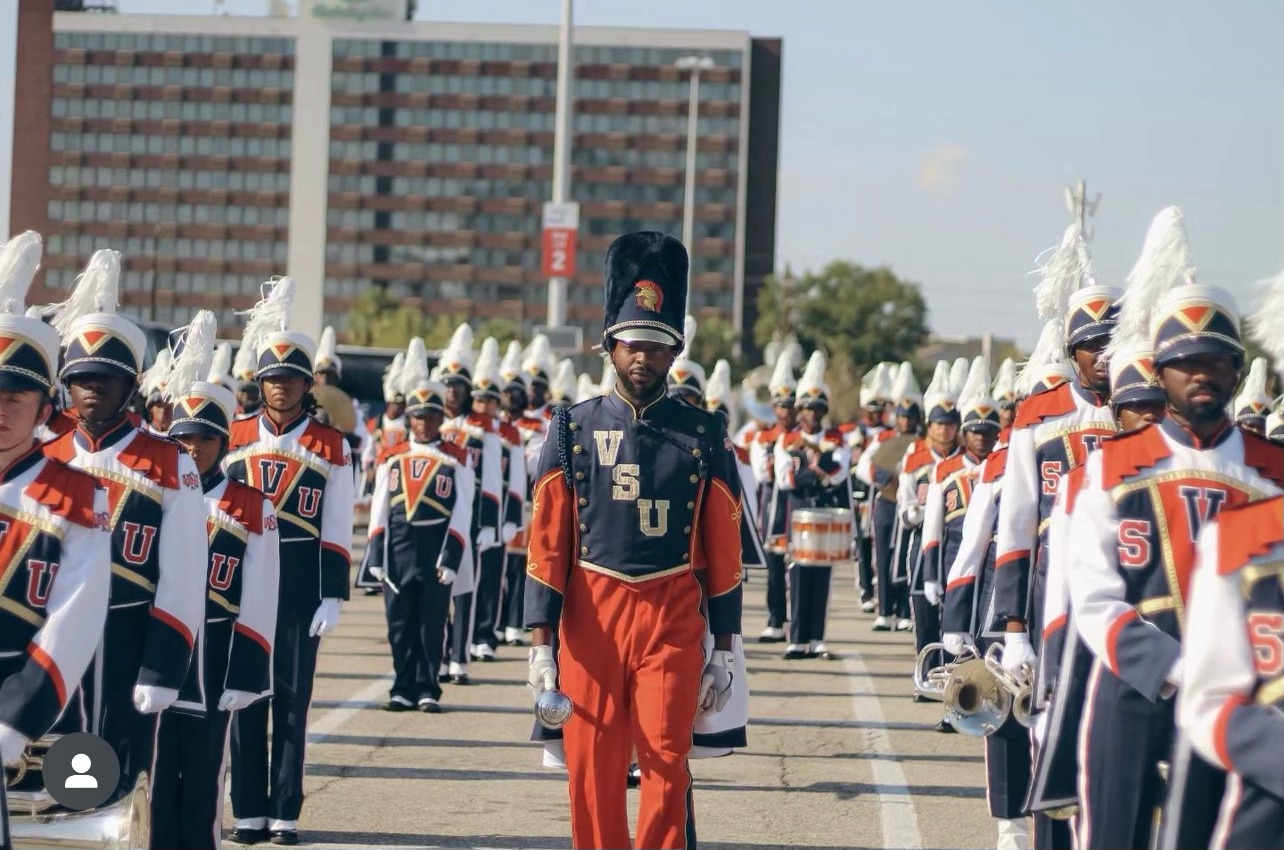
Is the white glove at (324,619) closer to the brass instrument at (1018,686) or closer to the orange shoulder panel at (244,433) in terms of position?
the orange shoulder panel at (244,433)

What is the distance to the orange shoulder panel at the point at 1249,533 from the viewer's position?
15.0ft

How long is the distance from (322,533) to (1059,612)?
4.47 meters

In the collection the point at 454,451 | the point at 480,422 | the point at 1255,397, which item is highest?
the point at 1255,397

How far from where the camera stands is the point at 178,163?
140750 millimetres

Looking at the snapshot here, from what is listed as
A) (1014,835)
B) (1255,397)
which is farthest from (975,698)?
(1255,397)

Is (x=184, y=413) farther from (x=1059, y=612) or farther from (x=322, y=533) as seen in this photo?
(x=1059, y=612)

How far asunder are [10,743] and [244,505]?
9.40 feet

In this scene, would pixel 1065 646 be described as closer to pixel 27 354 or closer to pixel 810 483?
pixel 27 354

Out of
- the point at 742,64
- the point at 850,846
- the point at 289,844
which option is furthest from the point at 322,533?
the point at 742,64

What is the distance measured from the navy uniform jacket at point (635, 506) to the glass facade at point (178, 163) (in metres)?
132

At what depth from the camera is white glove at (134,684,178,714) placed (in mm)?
6598

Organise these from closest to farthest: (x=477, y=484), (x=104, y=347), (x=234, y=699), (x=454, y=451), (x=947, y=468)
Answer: (x=104, y=347) → (x=234, y=699) → (x=947, y=468) → (x=454, y=451) → (x=477, y=484)

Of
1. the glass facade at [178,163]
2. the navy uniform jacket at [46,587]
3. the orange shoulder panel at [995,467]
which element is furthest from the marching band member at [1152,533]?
the glass facade at [178,163]

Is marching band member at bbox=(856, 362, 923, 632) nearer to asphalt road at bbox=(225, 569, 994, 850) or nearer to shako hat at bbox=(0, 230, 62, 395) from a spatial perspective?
asphalt road at bbox=(225, 569, 994, 850)
